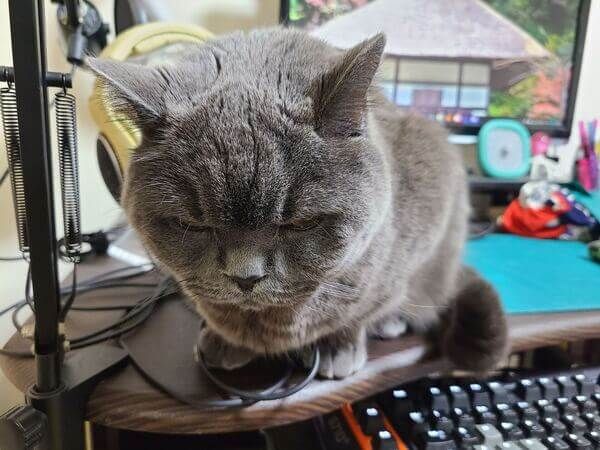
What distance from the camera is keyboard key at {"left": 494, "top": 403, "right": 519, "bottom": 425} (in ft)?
2.07

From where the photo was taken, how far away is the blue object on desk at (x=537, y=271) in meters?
0.78

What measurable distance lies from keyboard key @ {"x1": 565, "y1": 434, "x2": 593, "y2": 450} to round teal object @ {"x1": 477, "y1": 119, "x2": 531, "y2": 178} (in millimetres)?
729

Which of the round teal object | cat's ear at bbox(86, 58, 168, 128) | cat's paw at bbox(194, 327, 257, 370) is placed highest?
cat's ear at bbox(86, 58, 168, 128)

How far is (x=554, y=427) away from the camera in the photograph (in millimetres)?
616

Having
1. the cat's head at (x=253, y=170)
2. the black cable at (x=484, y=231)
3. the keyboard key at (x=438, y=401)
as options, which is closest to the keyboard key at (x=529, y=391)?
the keyboard key at (x=438, y=401)

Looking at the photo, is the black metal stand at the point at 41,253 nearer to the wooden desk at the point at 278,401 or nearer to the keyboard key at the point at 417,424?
the wooden desk at the point at 278,401

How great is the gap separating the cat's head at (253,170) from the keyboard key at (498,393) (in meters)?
0.28

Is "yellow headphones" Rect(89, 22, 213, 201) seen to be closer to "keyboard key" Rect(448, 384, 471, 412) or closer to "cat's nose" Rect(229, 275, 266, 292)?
"cat's nose" Rect(229, 275, 266, 292)

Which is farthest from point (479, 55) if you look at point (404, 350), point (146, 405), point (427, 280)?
point (146, 405)

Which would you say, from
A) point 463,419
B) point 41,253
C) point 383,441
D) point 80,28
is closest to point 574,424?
point 463,419

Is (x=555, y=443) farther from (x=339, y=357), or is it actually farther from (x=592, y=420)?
(x=339, y=357)

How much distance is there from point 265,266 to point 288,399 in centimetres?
16

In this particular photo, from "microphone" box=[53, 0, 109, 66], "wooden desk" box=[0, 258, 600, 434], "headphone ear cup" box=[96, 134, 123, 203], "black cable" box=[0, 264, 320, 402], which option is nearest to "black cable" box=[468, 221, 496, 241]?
"wooden desk" box=[0, 258, 600, 434]

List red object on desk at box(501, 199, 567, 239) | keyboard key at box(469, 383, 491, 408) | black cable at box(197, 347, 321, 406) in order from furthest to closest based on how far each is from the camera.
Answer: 1. red object on desk at box(501, 199, 567, 239)
2. keyboard key at box(469, 383, 491, 408)
3. black cable at box(197, 347, 321, 406)
